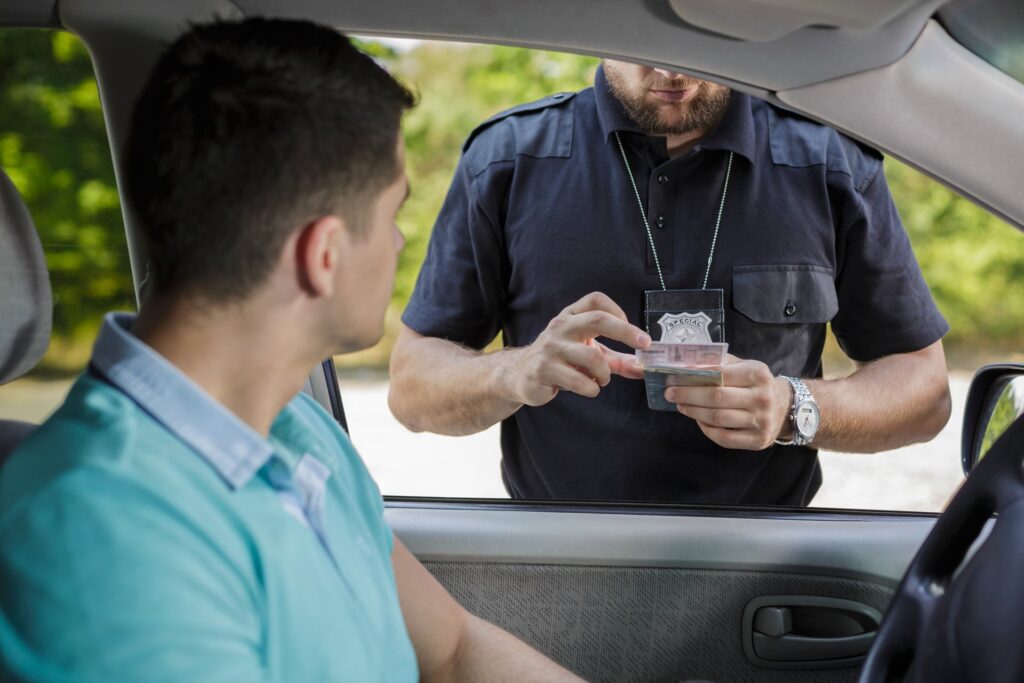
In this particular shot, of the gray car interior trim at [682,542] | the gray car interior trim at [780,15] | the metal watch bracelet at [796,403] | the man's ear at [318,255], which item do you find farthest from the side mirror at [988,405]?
the man's ear at [318,255]

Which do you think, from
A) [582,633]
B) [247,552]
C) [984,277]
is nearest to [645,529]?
[582,633]

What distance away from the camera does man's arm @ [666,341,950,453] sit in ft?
5.94

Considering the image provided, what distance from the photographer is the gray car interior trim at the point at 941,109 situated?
143 centimetres

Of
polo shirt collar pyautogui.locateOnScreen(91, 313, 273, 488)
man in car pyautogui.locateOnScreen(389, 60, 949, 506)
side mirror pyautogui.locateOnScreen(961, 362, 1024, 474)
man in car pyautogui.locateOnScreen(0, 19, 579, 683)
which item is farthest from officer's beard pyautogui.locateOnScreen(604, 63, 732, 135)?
polo shirt collar pyautogui.locateOnScreen(91, 313, 273, 488)

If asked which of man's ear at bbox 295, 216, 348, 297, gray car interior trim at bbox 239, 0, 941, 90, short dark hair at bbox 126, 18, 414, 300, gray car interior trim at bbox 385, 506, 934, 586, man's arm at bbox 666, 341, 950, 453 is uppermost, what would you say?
gray car interior trim at bbox 239, 0, 941, 90

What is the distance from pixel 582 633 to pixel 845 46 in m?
1.02

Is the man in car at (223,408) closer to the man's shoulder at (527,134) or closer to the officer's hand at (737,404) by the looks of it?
the officer's hand at (737,404)

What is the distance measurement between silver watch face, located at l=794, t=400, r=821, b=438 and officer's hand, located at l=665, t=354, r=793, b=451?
0.08 metres

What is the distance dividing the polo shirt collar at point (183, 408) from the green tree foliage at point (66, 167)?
0.64m

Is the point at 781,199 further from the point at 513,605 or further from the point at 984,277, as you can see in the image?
the point at 984,277

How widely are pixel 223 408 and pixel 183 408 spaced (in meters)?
0.04

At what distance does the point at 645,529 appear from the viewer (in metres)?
1.87

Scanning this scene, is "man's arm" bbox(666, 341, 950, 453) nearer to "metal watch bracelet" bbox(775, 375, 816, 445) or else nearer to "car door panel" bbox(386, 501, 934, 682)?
"metal watch bracelet" bbox(775, 375, 816, 445)

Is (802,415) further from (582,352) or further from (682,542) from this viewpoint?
(582,352)
